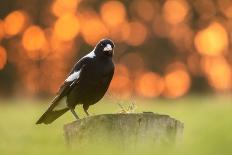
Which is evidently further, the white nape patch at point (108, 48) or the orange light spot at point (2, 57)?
the orange light spot at point (2, 57)

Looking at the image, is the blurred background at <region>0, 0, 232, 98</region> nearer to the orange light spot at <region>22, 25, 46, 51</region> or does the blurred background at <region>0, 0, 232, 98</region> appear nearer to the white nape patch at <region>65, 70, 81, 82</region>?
the orange light spot at <region>22, 25, 46, 51</region>

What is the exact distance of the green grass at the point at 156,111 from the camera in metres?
8.41

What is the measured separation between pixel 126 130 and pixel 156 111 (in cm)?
881

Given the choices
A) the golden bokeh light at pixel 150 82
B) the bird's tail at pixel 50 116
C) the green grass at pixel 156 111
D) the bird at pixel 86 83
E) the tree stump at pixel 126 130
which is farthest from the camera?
the golden bokeh light at pixel 150 82

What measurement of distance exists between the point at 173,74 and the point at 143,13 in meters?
5.82

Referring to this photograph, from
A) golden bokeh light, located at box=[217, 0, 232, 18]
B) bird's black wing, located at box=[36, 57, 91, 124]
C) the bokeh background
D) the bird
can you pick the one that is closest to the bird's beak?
the bird

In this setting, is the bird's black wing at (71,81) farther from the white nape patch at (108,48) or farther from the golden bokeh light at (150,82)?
the golden bokeh light at (150,82)

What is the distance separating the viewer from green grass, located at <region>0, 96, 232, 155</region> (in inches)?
331

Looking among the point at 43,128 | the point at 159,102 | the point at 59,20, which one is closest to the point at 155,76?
the point at 59,20

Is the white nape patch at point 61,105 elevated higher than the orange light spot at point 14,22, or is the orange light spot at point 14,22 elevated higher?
the orange light spot at point 14,22

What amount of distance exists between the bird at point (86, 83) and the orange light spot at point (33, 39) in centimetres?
2207

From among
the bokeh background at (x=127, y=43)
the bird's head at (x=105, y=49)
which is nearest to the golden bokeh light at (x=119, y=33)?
the bokeh background at (x=127, y=43)

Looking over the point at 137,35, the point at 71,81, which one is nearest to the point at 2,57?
the point at 137,35

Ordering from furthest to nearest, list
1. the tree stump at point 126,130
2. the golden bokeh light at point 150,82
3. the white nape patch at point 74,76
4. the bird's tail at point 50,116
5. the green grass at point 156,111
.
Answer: the golden bokeh light at point 150,82
the white nape patch at point 74,76
the bird's tail at point 50,116
the green grass at point 156,111
the tree stump at point 126,130
